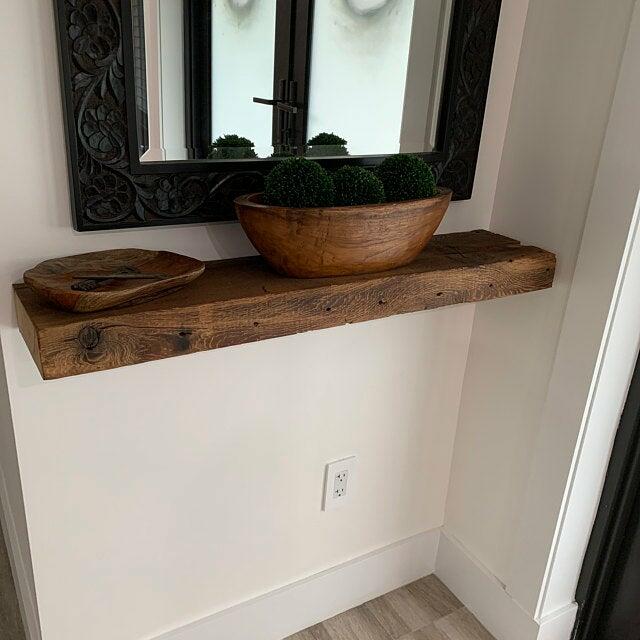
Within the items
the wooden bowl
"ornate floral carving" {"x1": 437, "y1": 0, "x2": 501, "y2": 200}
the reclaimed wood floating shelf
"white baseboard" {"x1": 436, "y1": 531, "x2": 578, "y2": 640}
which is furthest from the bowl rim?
"white baseboard" {"x1": 436, "y1": 531, "x2": 578, "y2": 640}

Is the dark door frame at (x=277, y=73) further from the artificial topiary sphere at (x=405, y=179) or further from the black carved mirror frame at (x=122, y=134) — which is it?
the artificial topiary sphere at (x=405, y=179)

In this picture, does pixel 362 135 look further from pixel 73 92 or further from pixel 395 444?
pixel 395 444

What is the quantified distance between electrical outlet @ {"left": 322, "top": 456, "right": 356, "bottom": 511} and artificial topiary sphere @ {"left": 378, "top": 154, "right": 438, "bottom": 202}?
24.2 inches

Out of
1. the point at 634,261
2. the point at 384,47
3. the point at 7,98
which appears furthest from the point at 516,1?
the point at 7,98

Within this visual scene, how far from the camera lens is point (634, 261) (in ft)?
3.64

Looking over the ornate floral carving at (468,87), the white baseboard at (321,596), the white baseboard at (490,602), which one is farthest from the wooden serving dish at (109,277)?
the white baseboard at (490,602)

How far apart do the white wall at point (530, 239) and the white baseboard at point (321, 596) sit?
0.14 m

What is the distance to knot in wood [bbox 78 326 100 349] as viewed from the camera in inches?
31.2

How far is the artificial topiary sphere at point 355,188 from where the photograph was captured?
96 cm

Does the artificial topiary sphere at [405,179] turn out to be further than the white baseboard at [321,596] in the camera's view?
No

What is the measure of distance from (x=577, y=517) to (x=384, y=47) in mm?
986

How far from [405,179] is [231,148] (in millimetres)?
275

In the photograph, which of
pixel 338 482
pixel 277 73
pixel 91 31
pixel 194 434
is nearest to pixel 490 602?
pixel 338 482

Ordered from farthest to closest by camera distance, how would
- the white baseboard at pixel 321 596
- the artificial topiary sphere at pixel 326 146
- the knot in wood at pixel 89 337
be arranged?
the white baseboard at pixel 321 596
the artificial topiary sphere at pixel 326 146
the knot in wood at pixel 89 337
